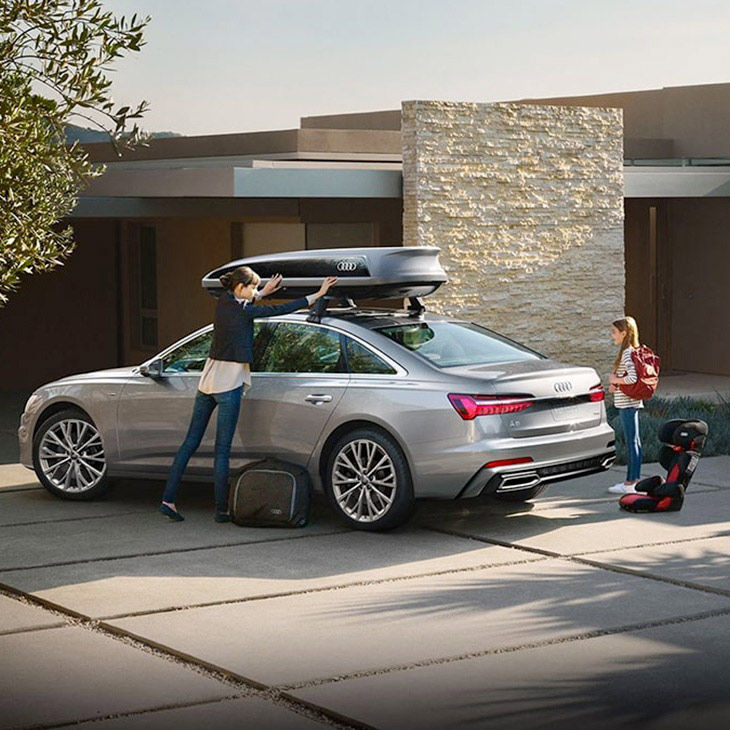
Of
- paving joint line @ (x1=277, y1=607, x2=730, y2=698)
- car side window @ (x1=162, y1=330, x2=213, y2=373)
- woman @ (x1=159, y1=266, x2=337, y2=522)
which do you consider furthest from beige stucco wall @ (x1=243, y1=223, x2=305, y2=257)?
paving joint line @ (x1=277, y1=607, x2=730, y2=698)

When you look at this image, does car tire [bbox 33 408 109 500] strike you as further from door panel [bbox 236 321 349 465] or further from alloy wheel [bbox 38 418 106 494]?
door panel [bbox 236 321 349 465]

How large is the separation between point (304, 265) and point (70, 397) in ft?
7.45

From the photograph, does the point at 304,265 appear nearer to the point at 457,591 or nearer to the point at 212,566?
the point at 212,566

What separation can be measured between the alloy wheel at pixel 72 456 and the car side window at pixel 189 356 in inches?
33.2

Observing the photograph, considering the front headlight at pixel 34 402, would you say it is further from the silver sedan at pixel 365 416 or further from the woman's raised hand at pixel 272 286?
the woman's raised hand at pixel 272 286

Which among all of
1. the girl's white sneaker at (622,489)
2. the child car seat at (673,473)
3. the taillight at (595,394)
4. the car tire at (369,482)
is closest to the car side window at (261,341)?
the car tire at (369,482)

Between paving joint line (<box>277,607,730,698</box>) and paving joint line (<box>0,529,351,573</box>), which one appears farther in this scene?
paving joint line (<box>0,529,351,573</box>)

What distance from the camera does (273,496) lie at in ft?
38.4

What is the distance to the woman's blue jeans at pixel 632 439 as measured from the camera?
514 inches

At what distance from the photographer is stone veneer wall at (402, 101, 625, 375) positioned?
65.3 ft

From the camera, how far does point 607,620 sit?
28.8 ft

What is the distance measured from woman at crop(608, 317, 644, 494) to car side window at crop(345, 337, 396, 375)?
84.6 inches

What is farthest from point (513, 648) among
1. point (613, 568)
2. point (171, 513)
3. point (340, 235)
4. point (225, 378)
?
point (340, 235)

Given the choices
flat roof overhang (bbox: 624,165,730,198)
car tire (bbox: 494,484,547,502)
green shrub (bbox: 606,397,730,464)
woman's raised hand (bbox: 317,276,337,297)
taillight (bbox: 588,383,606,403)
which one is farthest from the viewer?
flat roof overhang (bbox: 624,165,730,198)
